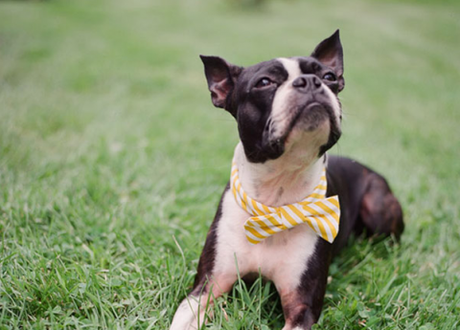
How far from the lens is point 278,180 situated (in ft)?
7.54

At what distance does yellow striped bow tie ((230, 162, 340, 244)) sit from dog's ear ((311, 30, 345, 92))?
0.80 m

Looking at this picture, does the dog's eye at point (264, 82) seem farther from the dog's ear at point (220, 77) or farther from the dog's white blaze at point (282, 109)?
the dog's ear at point (220, 77)

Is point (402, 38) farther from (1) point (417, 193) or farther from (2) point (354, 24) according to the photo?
(1) point (417, 193)

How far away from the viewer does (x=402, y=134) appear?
21.2ft

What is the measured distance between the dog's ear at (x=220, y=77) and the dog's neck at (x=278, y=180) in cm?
44

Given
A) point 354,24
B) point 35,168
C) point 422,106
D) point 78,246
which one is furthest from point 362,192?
point 354,24

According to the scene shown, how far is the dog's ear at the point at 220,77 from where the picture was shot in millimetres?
2521

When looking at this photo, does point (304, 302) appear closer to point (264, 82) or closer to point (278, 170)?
point (278, 170)

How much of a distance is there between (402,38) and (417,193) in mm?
13535

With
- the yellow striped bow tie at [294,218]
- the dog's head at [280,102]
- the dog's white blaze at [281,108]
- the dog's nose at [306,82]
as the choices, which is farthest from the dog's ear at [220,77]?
the yellow striped bow tie at [294,218]

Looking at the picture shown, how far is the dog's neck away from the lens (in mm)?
2247

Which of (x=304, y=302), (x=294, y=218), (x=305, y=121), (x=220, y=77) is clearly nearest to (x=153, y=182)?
(x=220, y=77)

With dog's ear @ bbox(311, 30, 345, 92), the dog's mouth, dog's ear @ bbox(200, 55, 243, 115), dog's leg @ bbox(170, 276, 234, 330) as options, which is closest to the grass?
dog's leg @ bbox(170, 276, 234, 330)

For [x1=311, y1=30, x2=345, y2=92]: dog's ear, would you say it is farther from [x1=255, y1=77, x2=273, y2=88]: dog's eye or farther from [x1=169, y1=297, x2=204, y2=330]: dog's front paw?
[x1=169, y1=297, x2=204, y2=330]: dog's front paw
